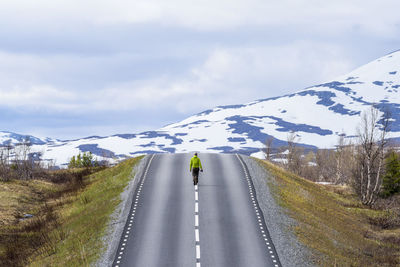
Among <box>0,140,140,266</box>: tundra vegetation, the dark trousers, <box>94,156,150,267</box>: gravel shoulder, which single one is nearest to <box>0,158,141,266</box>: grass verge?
<box>0,140,140,266</box>: tundra vegetation

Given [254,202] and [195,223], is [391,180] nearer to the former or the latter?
[254,202]

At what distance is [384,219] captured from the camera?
44.5 meters

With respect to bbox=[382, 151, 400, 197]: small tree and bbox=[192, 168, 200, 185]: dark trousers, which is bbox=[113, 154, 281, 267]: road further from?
bbox=[382, 151, 400, 197]: small tree

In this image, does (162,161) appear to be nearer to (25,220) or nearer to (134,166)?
(134,166)

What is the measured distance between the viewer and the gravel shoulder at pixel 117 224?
22884 millimetres

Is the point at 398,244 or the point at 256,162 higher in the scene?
the point at 256,162

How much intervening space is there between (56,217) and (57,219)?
0.59 metres

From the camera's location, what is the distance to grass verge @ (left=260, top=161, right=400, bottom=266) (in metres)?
26.6

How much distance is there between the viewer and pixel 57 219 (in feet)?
116

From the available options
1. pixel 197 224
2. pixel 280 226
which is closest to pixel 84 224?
pixel 197 224

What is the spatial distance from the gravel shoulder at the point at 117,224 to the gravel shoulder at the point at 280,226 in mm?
8460

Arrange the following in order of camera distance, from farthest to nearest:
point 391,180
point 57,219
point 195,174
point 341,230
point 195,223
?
point 391,180
point 57,219
point 195,174
point 341,230
point 195,223

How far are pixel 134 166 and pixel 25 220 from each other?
10675mm

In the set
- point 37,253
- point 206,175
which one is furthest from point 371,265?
point 37,253
